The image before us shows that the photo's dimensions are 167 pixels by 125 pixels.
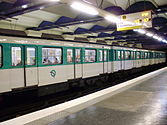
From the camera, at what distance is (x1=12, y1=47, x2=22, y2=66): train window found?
19.3 feet

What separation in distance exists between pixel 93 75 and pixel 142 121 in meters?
6.92

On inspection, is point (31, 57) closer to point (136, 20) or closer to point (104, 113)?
point (104, 113)

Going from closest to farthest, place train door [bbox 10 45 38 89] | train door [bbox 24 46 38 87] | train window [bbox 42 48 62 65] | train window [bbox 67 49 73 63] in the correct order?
train door [bbox 10 45 38 89] → train door [bbox 24 46 38 87] → train window [bbox 42 48 62 65] → train window [bbox 67 49 73 63]

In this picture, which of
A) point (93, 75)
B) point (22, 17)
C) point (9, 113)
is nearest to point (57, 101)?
point (9, 113)

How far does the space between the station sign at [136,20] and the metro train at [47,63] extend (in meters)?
2.52

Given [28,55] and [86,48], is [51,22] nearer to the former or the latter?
[86,48]

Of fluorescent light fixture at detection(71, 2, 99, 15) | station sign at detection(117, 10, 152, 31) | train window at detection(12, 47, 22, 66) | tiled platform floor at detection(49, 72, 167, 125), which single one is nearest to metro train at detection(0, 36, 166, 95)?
train window at detection(12, 47, 22, 66)

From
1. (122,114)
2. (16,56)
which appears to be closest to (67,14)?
(16,56)

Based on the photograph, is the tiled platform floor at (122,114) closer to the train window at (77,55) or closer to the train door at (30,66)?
the train door at (30,66)

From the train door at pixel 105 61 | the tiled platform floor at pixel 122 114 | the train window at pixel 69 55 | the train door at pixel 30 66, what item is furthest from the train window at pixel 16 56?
the train door at pixel 105 61

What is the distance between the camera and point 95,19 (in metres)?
10.1

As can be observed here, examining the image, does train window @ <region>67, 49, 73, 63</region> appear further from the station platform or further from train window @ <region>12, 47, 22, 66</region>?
the station platform

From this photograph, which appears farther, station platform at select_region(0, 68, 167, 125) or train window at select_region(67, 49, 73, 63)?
train window at select_region(67, 49, 73, 63)

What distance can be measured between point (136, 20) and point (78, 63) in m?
3.68
